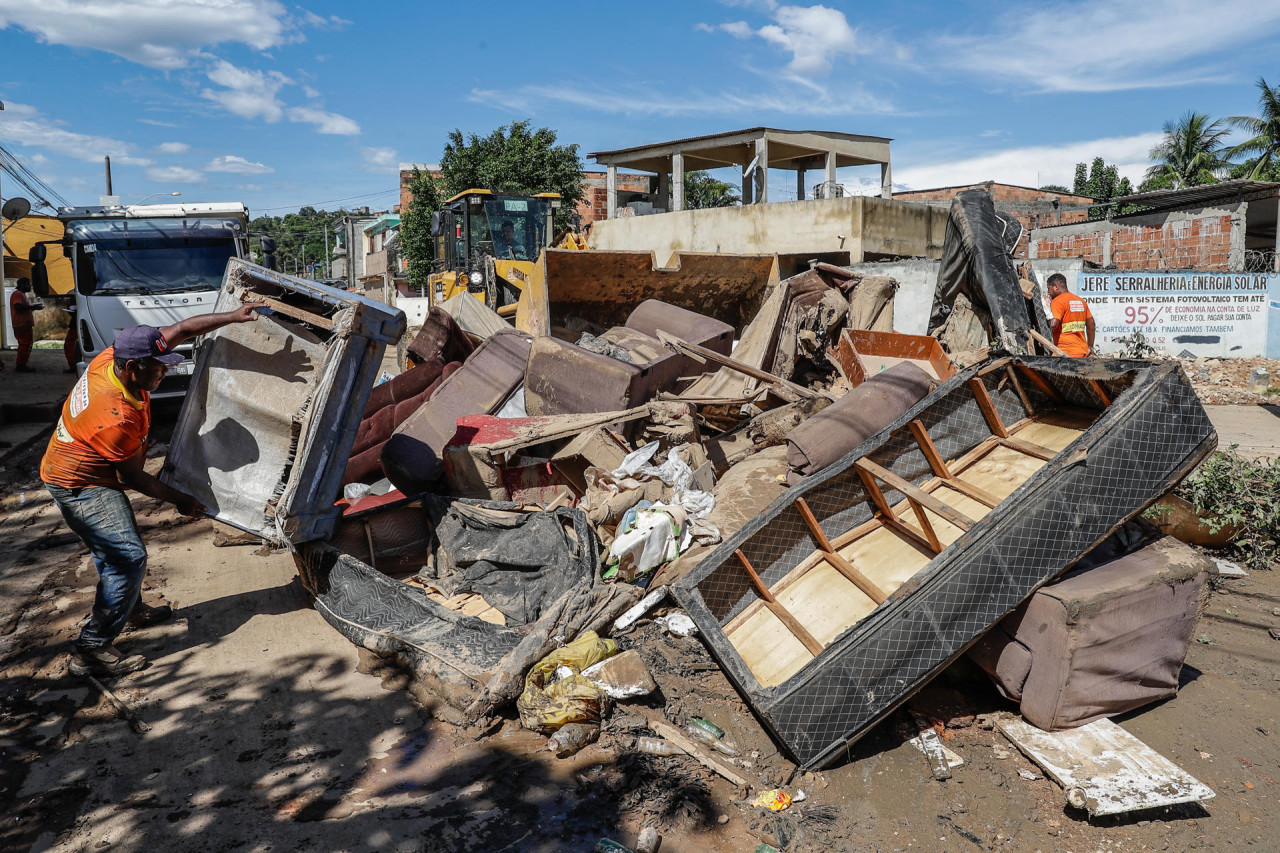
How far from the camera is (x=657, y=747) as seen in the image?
119 inches

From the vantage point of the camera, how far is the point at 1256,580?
4574 mm

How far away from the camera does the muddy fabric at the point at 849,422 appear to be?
4.67m

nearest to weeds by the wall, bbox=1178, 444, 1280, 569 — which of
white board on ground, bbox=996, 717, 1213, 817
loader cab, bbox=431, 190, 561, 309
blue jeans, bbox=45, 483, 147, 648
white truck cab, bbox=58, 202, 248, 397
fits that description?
white board on ground, bbox=996, 717, 1213, 817

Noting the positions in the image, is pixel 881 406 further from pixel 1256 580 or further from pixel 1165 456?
pixel 1256 580

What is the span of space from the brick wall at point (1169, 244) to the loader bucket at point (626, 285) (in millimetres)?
11807

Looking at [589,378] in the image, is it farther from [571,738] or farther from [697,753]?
[697,753]

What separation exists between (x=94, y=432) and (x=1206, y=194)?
68.3ft

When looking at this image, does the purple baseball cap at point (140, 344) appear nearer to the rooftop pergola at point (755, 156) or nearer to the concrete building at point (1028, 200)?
the rooftop pergola at point (755, 156)

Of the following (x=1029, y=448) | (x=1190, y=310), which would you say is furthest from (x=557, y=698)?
(x=1190, y=310)

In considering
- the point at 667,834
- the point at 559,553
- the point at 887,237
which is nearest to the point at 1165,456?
the point at 667,834

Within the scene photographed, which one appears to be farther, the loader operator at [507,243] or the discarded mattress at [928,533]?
the loader operator at [507,243]

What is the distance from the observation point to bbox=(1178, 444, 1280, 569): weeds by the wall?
4762mm

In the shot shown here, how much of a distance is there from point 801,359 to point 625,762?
4906 millimetres

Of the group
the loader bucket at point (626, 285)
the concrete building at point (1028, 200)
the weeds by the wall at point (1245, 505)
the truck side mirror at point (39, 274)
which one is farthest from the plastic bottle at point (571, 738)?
the concrete building at point (1028, 200)
